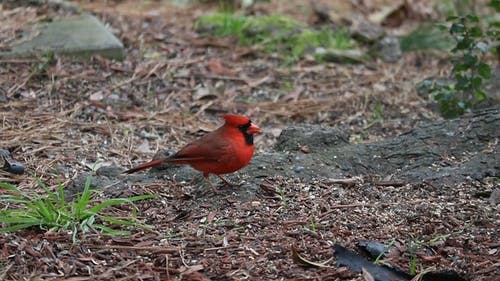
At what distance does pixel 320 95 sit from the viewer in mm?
6695

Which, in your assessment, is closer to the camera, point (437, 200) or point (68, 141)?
point (437, 200)

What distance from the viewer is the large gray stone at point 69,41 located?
6500mm

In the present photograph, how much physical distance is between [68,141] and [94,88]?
0.96 meters

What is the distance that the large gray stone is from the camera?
650 centimetres

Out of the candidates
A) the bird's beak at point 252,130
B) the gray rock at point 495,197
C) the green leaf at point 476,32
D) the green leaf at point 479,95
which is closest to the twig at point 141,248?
the bird's beak at point 252,130

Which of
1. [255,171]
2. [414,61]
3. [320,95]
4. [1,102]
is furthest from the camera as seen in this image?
[414,61]

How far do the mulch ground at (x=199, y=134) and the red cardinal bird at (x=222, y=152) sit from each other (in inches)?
4.8

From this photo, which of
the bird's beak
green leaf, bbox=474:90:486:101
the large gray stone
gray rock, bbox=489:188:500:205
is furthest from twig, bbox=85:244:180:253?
the large gray stone

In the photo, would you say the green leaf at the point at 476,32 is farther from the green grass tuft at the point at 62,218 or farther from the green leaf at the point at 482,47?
the green grass tuft at the point at 62,218

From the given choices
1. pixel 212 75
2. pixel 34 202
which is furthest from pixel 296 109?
pixel 34 202

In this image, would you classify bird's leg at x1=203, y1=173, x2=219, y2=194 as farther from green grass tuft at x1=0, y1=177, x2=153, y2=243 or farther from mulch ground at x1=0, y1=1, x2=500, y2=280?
green grass tuft at x1=0, y1=177, x2=153, y2=243

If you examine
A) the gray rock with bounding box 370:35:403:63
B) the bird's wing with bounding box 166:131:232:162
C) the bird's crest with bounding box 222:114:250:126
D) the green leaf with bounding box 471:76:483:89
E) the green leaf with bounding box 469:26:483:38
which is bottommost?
the gray rock with bounding box 370:35:403:63

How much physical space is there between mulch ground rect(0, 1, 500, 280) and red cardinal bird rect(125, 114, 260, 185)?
12 cm

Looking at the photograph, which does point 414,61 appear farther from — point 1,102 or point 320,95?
point 1,102
